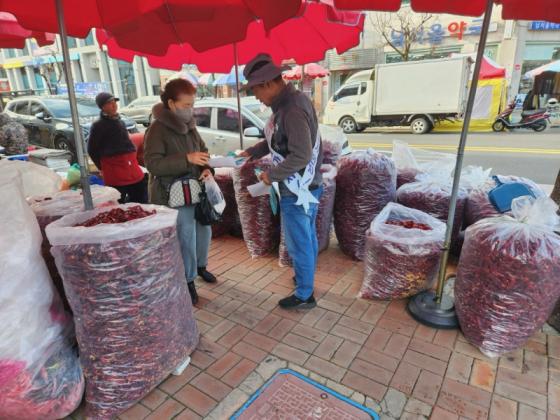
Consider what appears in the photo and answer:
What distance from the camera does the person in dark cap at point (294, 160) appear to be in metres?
2.39

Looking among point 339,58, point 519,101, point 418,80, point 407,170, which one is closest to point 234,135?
point 407,170

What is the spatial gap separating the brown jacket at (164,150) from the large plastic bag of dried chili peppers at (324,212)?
122 centimetres

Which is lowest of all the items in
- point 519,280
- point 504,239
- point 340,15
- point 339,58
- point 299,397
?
point 299,397

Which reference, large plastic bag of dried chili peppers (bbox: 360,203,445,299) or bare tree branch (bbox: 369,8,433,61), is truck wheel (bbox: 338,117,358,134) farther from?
large plastic bag of dried chili peppers (bbox: 360,203,445,299)

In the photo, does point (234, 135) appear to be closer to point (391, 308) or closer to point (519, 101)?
point (391, 308)

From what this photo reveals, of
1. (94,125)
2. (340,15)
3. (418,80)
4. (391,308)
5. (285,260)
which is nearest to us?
(391,308)

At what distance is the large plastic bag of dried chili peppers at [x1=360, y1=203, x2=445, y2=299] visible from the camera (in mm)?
2658

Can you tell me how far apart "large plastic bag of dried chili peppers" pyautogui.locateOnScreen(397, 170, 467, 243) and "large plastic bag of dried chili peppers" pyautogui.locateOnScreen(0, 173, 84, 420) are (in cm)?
286

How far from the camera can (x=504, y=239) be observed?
6.89ft

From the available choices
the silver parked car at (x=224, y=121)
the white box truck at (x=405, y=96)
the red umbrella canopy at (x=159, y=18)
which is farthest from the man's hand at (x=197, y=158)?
the white box truck at (x=405, y=96)

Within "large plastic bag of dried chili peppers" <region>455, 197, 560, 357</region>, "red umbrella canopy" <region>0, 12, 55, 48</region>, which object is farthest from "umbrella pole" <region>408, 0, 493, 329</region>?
"red umbrella canopy" <region>0, 12, 55, 48</region>

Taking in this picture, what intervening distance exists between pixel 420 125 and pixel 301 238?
13.1 metres

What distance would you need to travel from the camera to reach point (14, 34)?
3.19 m

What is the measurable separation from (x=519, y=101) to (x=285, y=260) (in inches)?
613
